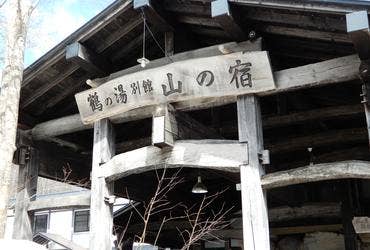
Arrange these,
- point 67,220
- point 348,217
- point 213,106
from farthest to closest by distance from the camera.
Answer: point 67,220
point 348,217
point 213,106

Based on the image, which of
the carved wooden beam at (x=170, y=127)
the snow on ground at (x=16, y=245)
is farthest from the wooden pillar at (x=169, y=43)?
the snow on ground at (x=16, y=245)

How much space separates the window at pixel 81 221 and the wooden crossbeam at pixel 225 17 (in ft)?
49.0

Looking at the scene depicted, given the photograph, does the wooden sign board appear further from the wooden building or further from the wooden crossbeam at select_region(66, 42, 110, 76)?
the wooden crossbeam at select_region(66, 42, 110, 76)

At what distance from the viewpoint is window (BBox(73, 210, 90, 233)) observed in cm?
1948

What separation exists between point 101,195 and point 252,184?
244 centimetres

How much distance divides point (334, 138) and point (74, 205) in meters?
4.70

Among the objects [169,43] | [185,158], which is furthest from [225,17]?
[185,158]

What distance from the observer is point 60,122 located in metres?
8.24

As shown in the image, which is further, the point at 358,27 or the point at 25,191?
the point at 25,191

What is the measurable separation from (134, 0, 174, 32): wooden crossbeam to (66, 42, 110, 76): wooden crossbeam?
115 centimetres

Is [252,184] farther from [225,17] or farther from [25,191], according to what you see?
[25,191]

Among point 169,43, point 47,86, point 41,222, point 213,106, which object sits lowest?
point 41,222

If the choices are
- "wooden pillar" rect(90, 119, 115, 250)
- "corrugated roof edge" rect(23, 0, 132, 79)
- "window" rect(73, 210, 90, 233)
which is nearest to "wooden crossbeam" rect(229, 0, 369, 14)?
"corrugated roof edge" rect(23, 0, 132, 79)

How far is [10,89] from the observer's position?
6949mm
